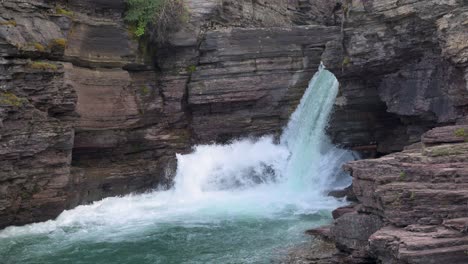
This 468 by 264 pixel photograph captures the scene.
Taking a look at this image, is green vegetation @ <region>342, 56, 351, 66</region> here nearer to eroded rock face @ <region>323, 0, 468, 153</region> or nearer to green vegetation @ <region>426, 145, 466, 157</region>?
eroded rock face @ <region>323, 0, 468, 153</region>

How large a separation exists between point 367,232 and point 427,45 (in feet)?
29.0

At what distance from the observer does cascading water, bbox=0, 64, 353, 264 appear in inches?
576

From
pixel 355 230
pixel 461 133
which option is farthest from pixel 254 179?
pixel 461 133

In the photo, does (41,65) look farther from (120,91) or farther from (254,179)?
(254,179)

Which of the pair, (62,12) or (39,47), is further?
(62,12)

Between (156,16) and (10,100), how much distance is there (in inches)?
289

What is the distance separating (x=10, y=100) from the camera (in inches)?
680

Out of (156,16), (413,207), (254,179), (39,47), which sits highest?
(156,16)

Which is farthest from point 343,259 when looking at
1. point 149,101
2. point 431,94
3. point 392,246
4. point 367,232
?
point 149,101

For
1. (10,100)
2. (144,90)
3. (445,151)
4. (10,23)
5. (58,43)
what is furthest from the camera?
(144,90)

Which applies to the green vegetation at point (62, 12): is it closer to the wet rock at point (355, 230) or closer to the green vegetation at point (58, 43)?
the green vegetation at point (58, 43)

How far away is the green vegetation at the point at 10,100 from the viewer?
1711 cm

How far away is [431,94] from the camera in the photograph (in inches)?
733

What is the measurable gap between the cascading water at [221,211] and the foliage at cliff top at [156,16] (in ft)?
17.4
